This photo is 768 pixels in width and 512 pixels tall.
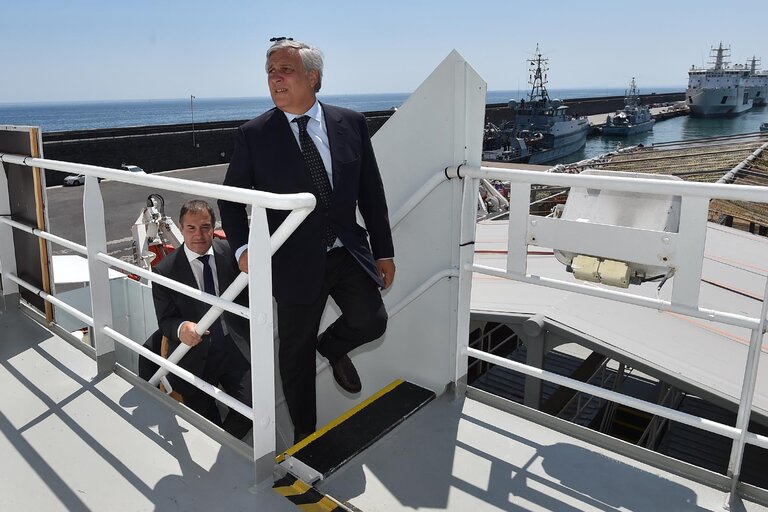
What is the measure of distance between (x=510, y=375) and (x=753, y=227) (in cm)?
826

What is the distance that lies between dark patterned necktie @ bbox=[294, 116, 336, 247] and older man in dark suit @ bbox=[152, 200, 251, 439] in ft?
3.40

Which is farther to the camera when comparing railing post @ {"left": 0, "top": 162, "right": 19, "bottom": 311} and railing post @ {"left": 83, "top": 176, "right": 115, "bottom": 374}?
railing post @ {"left": 0, "top": 162, "right": 19, "bottom": 311}

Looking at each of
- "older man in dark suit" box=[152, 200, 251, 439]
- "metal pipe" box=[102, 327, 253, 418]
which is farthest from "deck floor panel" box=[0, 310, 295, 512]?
"older man in dark suit" box=[152, 200, 251, 439]

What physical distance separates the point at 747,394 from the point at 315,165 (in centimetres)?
190

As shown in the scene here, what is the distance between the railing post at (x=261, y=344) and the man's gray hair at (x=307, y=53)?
84 centimetres

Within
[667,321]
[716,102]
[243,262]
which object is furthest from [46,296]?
[716,102]

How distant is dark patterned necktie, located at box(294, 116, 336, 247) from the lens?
2.63m

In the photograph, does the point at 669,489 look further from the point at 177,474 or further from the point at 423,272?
the point at 177,474

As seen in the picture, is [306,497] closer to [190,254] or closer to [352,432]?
[352,432]

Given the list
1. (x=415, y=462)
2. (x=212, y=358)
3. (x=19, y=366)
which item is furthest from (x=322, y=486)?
(x=19, y=366)

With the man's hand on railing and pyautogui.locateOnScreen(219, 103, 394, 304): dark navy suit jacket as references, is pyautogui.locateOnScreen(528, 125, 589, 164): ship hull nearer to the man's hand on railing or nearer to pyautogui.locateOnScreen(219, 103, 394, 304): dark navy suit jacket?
pyautogui.locateOnScreen(219, 103, 394, 304): dark navy suit jacket

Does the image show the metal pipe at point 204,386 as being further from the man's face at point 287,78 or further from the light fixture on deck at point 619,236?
the light fixture on deck at point 619,236

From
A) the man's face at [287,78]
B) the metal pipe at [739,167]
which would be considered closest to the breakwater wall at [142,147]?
the metal pipe at [739,167]

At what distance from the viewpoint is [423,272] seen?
3129mm
